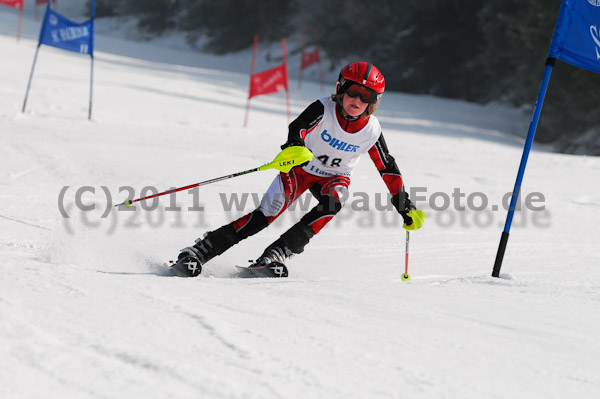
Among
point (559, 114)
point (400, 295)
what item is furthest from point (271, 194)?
point (559, 114)

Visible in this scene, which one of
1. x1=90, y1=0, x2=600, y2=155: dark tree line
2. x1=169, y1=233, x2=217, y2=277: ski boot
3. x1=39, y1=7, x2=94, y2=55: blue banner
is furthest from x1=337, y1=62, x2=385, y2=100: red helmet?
x1=90, y1=0, x2=600, y2=155: dark tree line

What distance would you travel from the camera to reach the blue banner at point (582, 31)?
3857mm

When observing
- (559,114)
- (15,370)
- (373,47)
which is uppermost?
(373,47)

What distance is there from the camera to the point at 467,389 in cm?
202

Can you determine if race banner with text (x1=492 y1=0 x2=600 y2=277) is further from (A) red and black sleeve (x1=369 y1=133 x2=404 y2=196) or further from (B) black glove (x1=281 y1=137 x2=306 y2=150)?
(B) black glove (x1=281 y1=137 x2=306 y2=150)

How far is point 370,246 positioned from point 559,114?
12723 millimetres

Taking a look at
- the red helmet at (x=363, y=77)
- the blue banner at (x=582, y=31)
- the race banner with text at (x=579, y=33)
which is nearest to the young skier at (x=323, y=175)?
the red helmet at (x=363, y=77)

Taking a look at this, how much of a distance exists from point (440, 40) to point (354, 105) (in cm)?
1991

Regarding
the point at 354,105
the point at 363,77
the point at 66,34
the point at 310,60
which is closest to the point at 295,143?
the point at 354,105

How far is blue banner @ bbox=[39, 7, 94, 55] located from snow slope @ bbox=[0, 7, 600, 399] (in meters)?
1.13

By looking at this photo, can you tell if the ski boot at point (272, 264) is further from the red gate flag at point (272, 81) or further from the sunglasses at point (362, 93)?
the red gate flag at point (272, 81)

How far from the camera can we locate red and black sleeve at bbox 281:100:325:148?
376 centimetres

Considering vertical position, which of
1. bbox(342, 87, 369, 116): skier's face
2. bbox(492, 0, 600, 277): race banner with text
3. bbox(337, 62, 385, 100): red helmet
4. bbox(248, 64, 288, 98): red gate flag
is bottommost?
bbox(342, 87, 369, 116): skier's face

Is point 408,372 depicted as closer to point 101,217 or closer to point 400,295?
point 400,295
